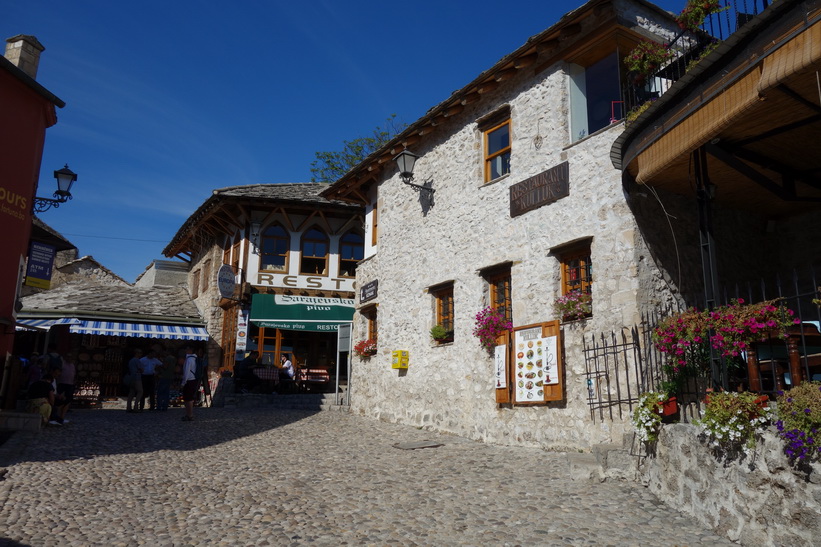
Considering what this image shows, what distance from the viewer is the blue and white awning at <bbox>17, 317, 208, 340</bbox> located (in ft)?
62.8

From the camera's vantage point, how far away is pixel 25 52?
13.2 meters

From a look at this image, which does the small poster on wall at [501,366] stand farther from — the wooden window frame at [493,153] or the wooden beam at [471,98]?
the wooden beam at [471,98]

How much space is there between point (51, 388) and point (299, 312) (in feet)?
30.2

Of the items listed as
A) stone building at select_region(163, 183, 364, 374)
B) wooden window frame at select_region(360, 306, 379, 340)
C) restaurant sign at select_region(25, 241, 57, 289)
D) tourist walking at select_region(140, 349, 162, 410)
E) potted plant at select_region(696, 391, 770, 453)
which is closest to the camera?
potted plant at select_region(696, 391, 770, 453)

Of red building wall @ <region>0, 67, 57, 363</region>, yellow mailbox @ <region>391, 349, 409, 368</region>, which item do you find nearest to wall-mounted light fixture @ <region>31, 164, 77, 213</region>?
red building wall @ <region>0, 67, 57, 363</region>

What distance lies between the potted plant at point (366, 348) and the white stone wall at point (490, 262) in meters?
0.18

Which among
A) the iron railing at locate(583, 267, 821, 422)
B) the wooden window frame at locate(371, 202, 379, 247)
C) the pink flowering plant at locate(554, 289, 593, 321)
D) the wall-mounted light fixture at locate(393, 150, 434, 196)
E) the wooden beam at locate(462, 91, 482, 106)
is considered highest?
the wooden beam at locate(462, 91, 482, 106)

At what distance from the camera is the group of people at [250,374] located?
1761 centimetres

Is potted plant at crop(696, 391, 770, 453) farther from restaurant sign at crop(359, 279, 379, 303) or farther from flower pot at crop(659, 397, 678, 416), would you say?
restaurant sign at crop(359, 279, 379, 303)

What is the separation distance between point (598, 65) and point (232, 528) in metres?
8.13

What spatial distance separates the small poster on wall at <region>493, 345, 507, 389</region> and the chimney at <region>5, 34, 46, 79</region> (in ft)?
35.8

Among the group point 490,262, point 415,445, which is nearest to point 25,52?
point 490,262

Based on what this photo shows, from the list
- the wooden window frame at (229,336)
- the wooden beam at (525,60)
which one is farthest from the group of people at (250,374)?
the wooden beam at (525,60)

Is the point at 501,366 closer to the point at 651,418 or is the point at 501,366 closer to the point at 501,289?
the point at 501,289
